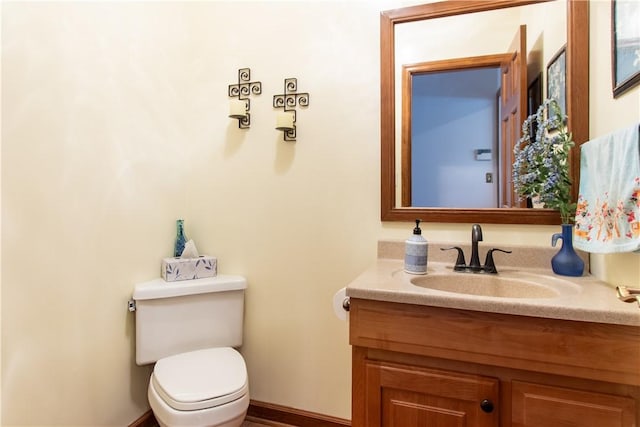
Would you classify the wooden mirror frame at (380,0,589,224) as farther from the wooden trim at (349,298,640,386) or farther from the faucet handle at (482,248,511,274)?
the wooden trim at (349,298,640,386)

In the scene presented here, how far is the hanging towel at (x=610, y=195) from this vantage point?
0.92 metres

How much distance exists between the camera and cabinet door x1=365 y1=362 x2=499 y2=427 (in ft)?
3.21

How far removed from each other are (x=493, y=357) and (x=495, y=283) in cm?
41

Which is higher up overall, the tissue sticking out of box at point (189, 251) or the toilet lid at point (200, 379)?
the tissue sticking out of box at point (189, 251)

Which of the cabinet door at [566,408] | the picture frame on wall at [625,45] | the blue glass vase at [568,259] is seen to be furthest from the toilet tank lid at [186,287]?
the picture frame on wall at [625,45]

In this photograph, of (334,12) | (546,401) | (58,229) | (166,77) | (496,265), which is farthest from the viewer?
(166,77)

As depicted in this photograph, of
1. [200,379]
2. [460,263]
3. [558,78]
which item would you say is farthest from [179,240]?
[558,78]

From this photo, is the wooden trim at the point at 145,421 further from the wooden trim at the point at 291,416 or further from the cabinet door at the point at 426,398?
the cabinet door at the point at 426,398

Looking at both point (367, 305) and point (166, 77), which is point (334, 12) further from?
point (367, 305)

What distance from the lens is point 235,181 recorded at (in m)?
1.88

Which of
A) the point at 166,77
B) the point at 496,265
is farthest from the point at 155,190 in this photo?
the point at 496,265

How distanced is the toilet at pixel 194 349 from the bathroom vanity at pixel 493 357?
0.52 metres

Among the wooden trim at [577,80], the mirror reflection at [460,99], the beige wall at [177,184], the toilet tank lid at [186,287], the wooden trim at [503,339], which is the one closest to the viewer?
the wooden trim at [503,339]

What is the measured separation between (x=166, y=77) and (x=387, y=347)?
164 cm
